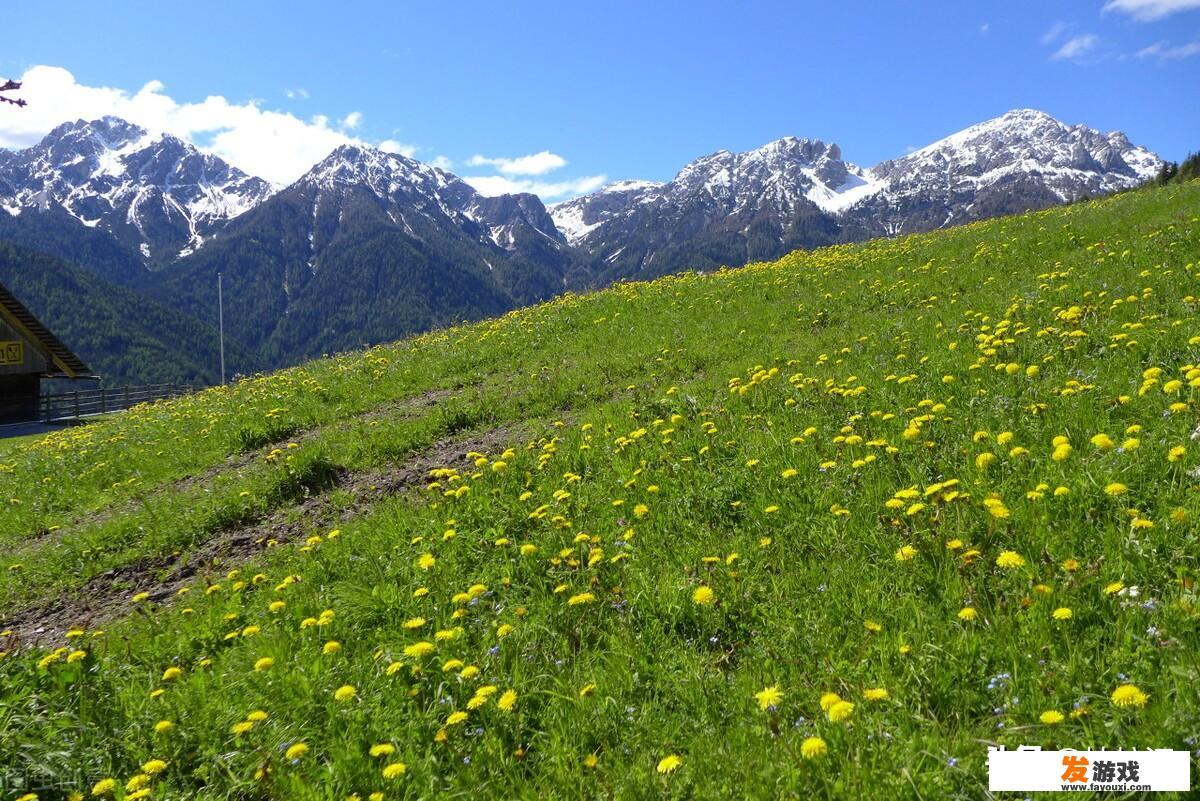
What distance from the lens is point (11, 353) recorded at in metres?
31.3

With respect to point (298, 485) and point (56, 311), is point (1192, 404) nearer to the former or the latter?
point (298, 485)


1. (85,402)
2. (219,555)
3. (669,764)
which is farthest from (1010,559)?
(85,402)

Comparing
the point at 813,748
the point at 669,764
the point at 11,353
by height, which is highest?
the point at 11,353

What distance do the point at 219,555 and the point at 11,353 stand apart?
33858 mm

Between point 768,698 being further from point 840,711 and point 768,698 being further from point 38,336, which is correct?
point 38,336

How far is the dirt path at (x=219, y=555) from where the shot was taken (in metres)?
6.58

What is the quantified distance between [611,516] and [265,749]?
9.98 feet

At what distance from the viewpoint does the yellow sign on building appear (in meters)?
31.0

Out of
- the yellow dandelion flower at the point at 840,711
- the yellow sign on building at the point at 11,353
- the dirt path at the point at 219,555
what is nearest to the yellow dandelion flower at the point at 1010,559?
the yellow dandelion flower at the point at 840,711

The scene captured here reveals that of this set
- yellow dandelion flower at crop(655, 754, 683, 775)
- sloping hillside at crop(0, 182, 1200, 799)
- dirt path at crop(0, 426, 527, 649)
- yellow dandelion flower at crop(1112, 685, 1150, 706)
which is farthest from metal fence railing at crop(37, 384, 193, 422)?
yellow dandelion flower at crop(1112, 685, 1150, 706)

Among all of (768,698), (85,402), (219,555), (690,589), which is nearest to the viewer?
(768,698)

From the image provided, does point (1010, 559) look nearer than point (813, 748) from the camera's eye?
No

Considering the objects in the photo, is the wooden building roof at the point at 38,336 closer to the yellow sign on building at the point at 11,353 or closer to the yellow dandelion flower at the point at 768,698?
the yellow sign on building at the point at 11,353

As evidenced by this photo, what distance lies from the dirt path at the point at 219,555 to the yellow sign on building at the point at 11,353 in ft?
107
